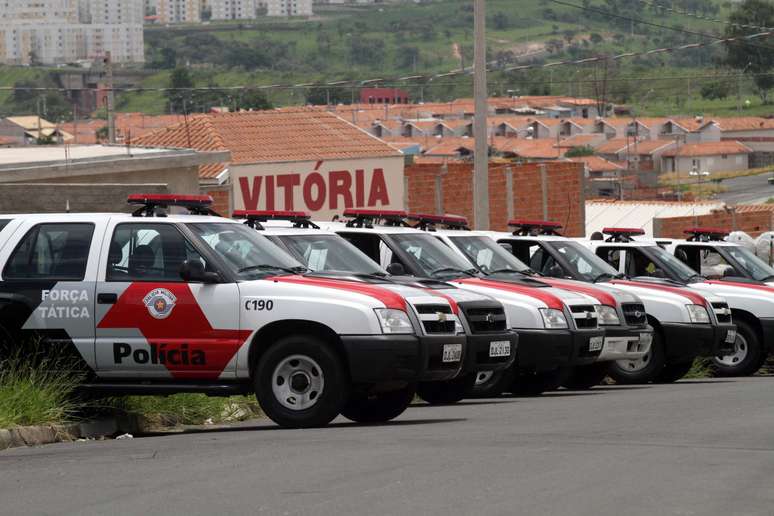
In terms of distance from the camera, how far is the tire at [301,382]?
12.6 metres

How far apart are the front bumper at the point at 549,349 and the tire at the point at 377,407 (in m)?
2.89

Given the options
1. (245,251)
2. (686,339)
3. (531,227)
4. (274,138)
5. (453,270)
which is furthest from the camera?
(274,138)

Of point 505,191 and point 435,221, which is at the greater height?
point 435,221

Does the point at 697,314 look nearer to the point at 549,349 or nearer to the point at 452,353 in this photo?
the point at 549,349

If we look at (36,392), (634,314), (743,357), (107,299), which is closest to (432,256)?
(634,314)

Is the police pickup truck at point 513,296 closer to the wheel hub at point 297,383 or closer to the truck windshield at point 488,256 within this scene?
the truck windshield at point 488,256

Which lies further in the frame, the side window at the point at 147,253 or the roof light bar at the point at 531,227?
the roof light bar at the point at 531,227

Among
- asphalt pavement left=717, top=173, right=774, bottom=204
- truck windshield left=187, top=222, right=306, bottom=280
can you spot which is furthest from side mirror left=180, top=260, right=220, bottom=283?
asphalt pavement left=717, top=173, right=774, bottom=204

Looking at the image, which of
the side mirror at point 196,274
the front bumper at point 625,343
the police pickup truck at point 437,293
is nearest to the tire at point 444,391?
the police pickup truck at point 437,293

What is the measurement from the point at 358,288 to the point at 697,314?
27.7ft

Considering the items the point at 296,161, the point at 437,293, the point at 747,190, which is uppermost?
the point at 296,161

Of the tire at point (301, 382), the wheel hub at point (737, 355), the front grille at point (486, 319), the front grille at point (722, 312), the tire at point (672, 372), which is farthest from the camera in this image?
the wheel hub at point (737, 355)

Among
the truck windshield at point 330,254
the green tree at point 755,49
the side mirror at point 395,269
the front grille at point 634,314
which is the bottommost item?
the front grille at point 634,314

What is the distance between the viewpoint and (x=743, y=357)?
22578 millimetres
